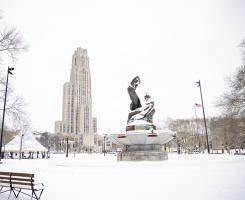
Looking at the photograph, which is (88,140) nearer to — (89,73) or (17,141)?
(89,73)

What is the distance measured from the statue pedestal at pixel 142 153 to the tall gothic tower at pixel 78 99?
154m

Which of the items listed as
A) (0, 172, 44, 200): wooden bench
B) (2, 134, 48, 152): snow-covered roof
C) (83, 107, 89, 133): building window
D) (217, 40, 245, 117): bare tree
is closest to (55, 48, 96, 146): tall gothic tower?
(83, 107, 89, 133): building window

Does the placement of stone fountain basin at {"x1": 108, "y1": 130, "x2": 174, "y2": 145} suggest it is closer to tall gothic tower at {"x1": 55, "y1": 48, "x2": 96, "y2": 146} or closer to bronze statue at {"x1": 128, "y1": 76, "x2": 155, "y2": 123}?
bronze statue at {"x1": 128, "y1": 76, "x2": 155, "y2": 123}

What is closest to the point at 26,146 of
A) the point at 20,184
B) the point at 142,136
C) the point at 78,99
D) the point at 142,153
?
the point at 142,153

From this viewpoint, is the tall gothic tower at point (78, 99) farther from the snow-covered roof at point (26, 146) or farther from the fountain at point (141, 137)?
the fountain at point (141, 137)

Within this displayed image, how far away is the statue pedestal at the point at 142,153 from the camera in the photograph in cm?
1828

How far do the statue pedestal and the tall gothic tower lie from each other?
153767mm

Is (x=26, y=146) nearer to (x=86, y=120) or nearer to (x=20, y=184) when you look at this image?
(x=20, y=184)

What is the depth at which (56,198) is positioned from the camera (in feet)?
22.5

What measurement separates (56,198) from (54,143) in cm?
12282

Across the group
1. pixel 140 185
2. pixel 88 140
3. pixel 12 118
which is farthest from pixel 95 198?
pixel 88 140

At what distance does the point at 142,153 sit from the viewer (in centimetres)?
1834

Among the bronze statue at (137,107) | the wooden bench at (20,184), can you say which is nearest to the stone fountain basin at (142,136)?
the bronze statue at (137,107)

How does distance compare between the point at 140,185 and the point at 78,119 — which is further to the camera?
the point at 78,119
